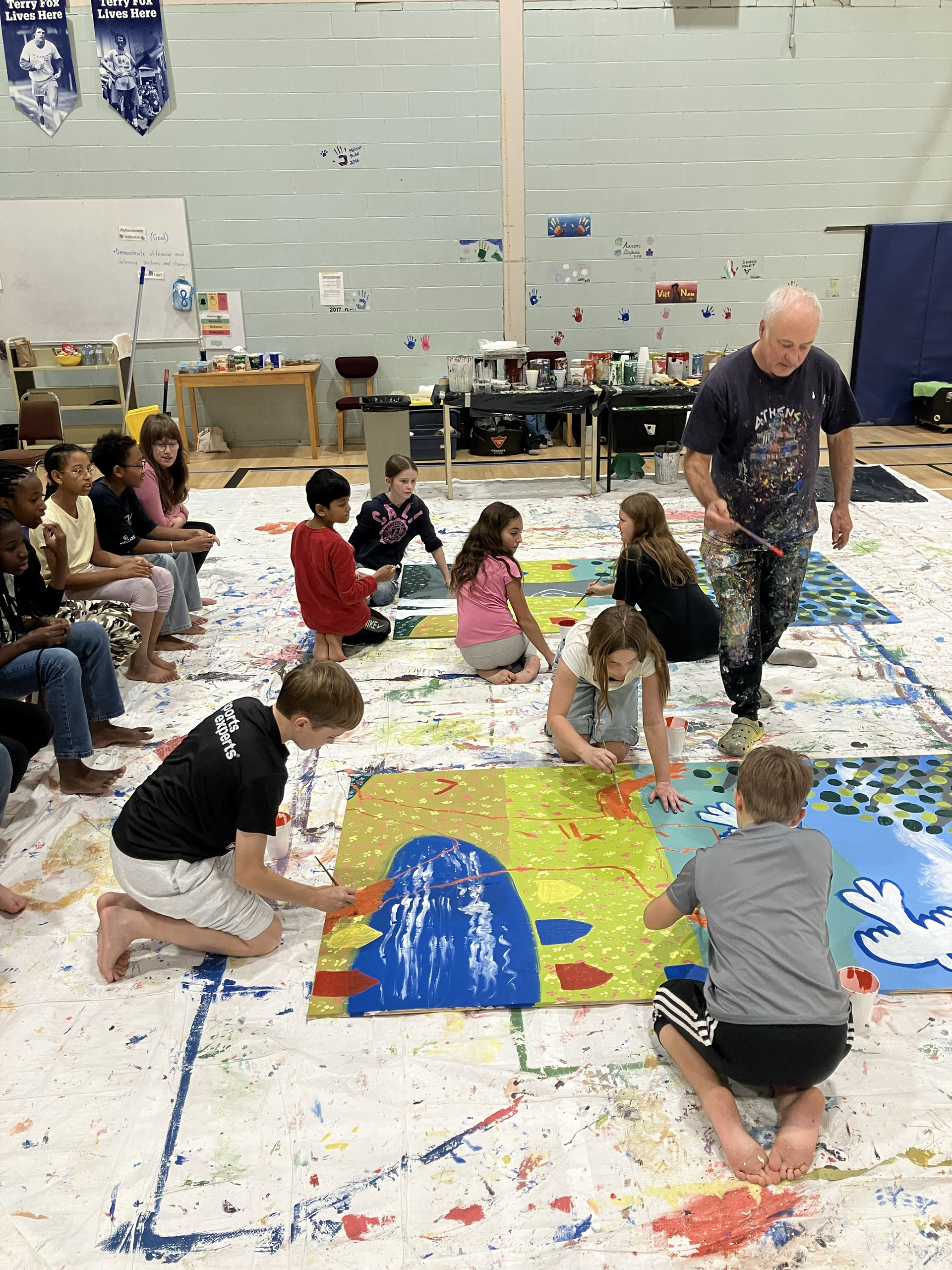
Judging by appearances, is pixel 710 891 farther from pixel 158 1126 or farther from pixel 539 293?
pixel 539 293

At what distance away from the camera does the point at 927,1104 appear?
1987mm

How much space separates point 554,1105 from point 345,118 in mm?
8125

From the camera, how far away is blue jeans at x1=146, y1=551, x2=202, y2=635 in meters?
4.36

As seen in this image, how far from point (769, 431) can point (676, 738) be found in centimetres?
105

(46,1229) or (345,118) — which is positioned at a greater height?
(345,118)

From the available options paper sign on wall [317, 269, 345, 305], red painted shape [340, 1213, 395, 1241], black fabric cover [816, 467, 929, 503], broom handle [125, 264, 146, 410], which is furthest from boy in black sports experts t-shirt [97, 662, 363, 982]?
paper sign on wall [317, 269, 345, 305]

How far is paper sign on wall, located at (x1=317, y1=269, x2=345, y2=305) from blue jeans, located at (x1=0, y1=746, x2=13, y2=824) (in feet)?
21.5

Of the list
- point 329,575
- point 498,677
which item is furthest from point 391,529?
point 498,677

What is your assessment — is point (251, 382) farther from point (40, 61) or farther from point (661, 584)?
point (661, 584)

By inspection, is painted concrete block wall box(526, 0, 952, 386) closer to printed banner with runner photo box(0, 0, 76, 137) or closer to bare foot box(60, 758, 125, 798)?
printed banner with runner photo box(0, 0, 76, 137)

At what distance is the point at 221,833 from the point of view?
91.2 inches

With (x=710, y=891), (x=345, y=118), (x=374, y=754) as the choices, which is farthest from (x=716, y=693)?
(x=345, y=118)

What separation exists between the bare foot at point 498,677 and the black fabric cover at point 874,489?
3.17 meters

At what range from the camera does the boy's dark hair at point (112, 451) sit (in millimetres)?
4023
